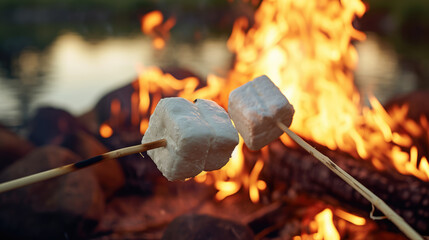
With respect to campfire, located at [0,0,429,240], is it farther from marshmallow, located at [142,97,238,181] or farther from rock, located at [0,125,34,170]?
marshmallow, located at [142,97,238,181]

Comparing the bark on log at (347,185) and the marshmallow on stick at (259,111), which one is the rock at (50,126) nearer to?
the bark on log at (347,185)

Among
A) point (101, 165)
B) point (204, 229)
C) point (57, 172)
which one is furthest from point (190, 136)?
point (101, 165)

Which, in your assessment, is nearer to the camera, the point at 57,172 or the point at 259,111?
the point at 57,172

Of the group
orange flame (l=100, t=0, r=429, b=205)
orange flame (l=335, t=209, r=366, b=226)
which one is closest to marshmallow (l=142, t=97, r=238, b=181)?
orange flame (l=335, t=209, r=366, b=226)

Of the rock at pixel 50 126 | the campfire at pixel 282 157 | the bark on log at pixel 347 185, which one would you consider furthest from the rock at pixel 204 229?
the rock at pixel 50 126

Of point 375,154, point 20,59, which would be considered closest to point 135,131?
point 375,154

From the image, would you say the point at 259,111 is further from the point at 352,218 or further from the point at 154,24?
the point at 154,24
